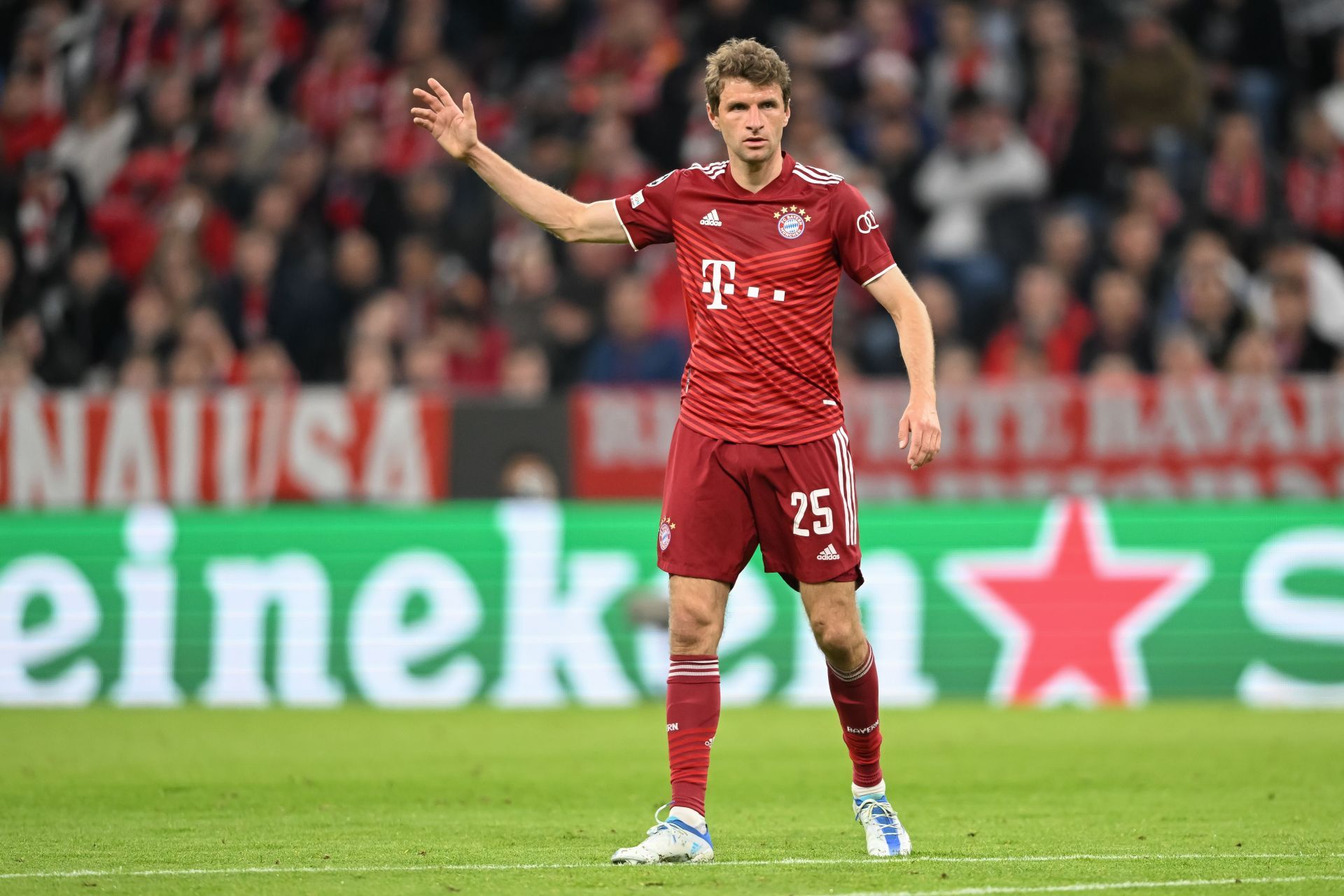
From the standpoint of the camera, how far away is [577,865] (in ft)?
20.6

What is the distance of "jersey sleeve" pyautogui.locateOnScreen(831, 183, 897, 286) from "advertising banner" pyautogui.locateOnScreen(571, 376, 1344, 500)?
→ 219 inches

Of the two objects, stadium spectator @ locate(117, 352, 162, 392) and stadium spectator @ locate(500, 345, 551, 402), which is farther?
stadium spectator @ locate(117, 352, 162, 392)

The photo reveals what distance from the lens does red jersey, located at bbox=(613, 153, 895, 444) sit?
666 centimetres

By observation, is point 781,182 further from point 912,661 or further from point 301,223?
point 301,223

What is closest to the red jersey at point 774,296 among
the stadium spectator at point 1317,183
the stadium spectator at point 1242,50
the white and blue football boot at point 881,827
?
the white and blue football boot at point 881,827

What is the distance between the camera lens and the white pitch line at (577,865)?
6.20 meters

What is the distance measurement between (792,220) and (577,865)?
7.31 ft

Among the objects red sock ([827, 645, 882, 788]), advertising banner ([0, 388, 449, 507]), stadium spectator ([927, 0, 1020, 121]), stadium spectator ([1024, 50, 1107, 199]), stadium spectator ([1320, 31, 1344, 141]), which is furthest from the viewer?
stadium spectator ([927, 0, 1020, 121])

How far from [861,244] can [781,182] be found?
1.16 feet

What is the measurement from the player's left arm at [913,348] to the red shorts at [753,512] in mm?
328

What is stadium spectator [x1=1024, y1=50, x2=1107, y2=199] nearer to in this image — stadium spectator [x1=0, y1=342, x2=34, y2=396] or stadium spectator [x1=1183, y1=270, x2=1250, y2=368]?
stadium spectator [x1=1183, y1=270, x2=1250, y2=368]

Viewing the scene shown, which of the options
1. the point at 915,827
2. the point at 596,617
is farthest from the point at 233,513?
the point at 915,827

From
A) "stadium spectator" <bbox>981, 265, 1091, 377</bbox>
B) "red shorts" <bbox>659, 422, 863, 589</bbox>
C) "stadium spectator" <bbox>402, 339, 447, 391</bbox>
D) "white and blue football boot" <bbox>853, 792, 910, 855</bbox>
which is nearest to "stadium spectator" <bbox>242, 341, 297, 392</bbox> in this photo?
"stadium spectator" <bbox>402, 339, 447, 391</bbox>

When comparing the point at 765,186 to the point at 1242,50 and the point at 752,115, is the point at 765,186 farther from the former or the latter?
the point at 1242,50
